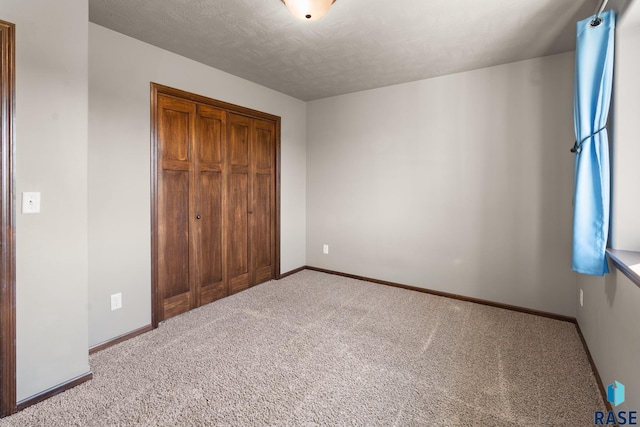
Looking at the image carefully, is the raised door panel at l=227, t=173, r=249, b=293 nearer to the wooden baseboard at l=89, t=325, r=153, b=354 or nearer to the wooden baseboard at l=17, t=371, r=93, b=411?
the wooden baseboard at l=89, t=325, r=153, b=354

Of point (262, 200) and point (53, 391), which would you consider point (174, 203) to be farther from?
point (53, 391)

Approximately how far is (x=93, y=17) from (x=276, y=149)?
224 centimetres

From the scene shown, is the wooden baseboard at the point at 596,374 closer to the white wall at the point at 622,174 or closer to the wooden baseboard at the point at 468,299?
the white wall at the point at 622,174

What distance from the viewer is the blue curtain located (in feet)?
6.20

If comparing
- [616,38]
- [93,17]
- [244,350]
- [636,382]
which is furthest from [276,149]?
[636,382]

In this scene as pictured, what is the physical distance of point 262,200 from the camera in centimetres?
399

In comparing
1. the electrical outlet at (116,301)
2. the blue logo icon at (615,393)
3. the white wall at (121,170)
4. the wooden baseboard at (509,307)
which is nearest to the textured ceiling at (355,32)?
the white wall at (121,170)

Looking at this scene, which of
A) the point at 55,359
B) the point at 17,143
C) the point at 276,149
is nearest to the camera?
the point at 17,143

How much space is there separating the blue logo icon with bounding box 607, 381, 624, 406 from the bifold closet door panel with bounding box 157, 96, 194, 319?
10.5 ft

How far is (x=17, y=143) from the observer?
166cm

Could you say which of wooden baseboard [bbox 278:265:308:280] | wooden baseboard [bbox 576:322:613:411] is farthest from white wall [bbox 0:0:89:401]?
wooden baseboard [bbox 576:322:613:411]

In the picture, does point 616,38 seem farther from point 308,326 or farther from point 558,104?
point 308,326

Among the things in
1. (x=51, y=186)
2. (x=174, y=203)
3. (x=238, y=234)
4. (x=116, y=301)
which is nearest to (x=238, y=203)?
(x=238, y=234)

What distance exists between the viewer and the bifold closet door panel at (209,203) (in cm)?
316
